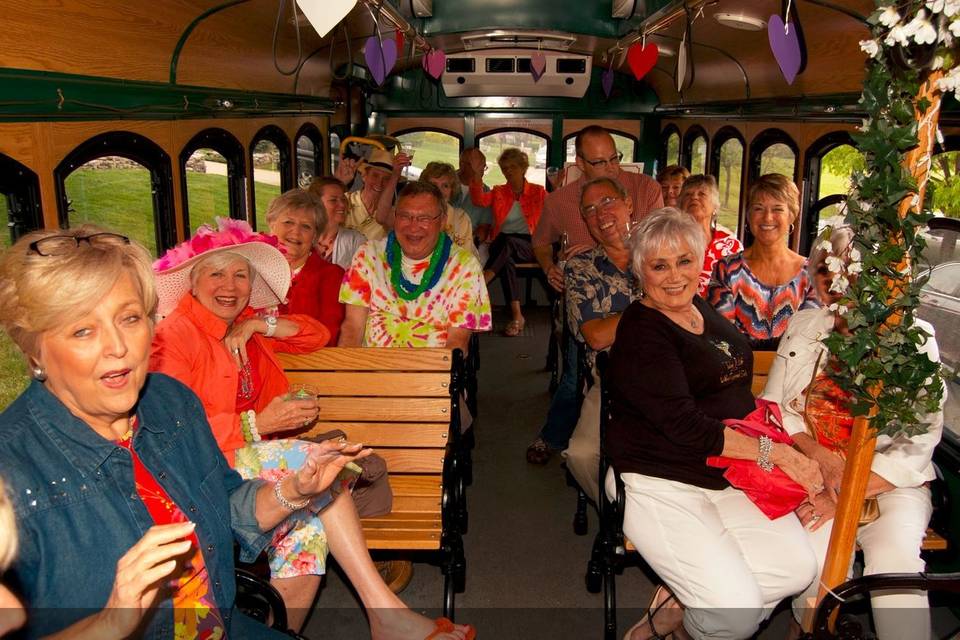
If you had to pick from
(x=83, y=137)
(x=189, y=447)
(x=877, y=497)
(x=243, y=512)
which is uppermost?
(x=83, y=137)

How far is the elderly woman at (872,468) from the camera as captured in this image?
2746 mm

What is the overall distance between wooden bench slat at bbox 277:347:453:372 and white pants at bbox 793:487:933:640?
66.3 inches

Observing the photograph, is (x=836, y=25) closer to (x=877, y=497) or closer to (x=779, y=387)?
(x=779, y=387)

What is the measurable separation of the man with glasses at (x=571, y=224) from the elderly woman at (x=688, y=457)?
5.50 feet

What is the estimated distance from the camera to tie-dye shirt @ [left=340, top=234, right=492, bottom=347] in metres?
4.07

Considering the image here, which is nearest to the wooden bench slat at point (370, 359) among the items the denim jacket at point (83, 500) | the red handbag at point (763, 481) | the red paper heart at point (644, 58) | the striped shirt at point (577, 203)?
the red handbag at point (763, 481)

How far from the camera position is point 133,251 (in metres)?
1.87

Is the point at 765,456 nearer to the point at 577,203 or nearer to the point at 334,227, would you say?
the point at 577,203

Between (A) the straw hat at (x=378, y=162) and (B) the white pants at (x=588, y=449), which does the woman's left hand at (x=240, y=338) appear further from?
(A) the straw hat at (x=378, y=162)

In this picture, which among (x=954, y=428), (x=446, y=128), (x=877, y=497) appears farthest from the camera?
(x=446, y=128)

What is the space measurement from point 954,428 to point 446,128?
9783 mm

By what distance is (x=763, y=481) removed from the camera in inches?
109

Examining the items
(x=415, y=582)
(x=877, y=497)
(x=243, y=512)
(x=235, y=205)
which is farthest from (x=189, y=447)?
(x=235, y=205)

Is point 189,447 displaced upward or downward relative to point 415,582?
upward
